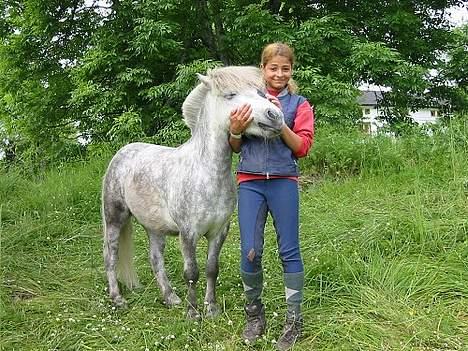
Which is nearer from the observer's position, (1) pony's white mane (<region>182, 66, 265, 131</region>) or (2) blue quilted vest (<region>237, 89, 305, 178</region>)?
(2) blue quilted vest (<region>237, 89, 305, 178</region>)

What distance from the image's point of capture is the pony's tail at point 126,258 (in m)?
4.26

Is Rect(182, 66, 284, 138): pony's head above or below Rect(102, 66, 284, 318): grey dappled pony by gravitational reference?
above

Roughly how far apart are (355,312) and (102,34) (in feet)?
26.2

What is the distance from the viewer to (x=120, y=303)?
13.1 feet

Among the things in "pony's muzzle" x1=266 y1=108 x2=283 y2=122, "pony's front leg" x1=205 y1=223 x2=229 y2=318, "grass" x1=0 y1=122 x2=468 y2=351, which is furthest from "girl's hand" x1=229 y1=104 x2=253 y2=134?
"grass" x1=0 y1=122 x2=468 y2=351

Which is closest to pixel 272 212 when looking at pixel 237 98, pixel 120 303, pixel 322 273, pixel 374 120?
pixel 237 98

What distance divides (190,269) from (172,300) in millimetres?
577

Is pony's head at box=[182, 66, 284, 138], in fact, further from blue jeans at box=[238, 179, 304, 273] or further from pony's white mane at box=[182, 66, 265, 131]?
blue jeans at box=[238, 179, 304, 273]

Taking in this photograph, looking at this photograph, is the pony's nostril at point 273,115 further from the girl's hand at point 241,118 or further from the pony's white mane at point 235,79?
the pony's white mane at point 235,79

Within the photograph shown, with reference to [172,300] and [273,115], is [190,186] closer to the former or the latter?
[273,115]

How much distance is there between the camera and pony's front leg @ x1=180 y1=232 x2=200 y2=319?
11.3ft

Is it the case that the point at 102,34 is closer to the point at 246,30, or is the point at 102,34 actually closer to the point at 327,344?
the point at 246,30

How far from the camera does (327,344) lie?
3176 millimetres

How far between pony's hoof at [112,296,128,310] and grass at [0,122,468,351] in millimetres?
63
